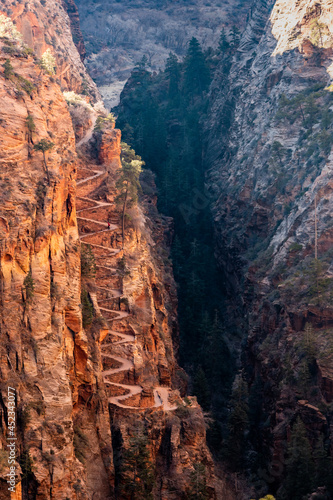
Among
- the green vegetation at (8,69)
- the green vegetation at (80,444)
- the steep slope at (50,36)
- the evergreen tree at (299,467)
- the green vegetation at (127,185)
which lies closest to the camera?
the green vegetation at (80,444)

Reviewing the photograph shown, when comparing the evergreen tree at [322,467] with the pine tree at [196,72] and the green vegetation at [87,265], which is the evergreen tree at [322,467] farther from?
the pine tree at [196,72]

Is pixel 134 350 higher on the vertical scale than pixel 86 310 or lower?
lower

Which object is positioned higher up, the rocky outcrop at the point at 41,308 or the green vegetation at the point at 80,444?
the rocky outcrop at the point at 41,308

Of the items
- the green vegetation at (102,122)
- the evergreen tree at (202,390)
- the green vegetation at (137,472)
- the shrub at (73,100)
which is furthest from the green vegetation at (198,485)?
the shrub at (73,100)

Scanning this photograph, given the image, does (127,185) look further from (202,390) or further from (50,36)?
(50,36)

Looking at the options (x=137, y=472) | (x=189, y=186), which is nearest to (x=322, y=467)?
(x=137, y=472)

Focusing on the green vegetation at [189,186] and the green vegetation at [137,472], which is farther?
the green vegetation at [189,186]

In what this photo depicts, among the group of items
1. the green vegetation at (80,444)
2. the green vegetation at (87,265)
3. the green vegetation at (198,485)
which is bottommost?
the green vegetation at (198,485)
